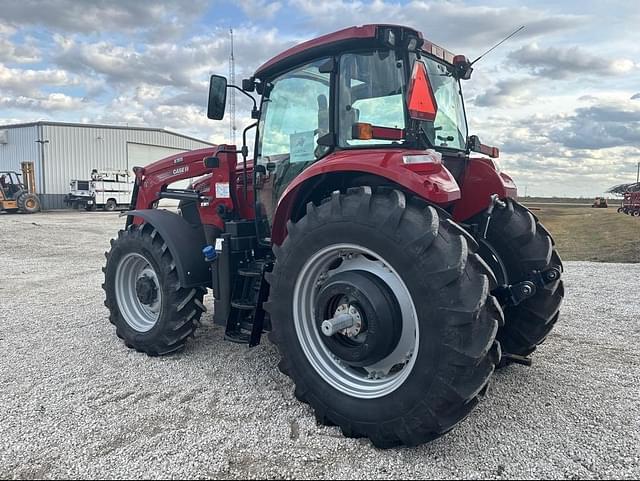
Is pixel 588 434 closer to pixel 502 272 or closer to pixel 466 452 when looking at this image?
pixel 466 452

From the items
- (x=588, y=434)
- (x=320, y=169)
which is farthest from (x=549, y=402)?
(x=320, y=169)

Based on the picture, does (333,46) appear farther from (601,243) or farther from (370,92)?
(601,243)

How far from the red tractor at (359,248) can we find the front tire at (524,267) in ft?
0.04

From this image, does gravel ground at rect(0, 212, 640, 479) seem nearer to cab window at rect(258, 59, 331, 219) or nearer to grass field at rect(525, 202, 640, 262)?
cab window at rect(258, 59, 331, 219)

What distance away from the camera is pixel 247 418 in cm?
319

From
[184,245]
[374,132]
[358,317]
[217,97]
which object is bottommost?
[358,317]

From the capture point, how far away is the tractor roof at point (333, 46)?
3324 millimetres

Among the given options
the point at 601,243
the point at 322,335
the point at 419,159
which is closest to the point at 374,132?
the point at 419,159

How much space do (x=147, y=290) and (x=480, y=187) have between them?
10.3ft

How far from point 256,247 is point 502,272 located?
2.12 meters

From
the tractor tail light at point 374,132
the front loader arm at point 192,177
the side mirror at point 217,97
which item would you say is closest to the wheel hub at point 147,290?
the front loader arm at point 192,177

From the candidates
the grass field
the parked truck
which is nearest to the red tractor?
the grass field

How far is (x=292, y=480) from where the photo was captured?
2.51 meters

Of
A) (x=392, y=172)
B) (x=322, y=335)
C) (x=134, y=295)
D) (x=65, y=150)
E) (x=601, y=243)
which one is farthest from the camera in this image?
(x=65, y=150)
